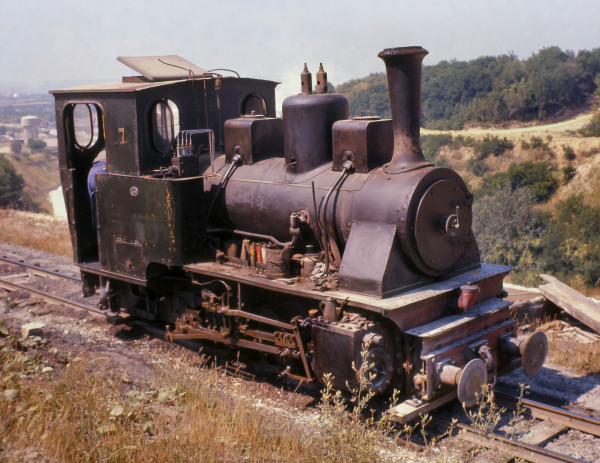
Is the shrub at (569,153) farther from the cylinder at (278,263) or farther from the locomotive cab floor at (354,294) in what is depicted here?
the cylinder at (278,263)

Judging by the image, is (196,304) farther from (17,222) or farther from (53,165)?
(53,165)

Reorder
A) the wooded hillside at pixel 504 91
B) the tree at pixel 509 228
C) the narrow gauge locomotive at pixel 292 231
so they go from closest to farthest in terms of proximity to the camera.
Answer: the narrow gauge locomotive at pixel 292 231
the tree at pixel 509 228
the wooded hillside at pixel 504 91

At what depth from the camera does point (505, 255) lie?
2577 centimetres

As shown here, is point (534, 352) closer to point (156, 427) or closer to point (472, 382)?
point (472, 382)

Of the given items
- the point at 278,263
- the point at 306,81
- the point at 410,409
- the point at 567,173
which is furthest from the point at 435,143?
the point at 410,409

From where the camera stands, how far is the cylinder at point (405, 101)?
548cm

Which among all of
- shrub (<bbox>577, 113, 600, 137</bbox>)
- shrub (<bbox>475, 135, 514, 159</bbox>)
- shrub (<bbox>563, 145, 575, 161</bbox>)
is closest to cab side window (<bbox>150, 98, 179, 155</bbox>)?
shrub (<bbox>563, 145, 575, 161</bbox>)

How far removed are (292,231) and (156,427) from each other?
232cm

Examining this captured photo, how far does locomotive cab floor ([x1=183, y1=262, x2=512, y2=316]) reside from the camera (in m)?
5.28

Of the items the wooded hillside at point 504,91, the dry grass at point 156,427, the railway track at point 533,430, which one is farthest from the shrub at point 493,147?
the dry grass at point 156,427

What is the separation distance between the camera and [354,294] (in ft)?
18.2

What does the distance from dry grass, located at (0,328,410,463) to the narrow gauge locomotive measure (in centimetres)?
66

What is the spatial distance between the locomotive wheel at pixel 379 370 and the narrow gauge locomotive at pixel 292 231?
1cm

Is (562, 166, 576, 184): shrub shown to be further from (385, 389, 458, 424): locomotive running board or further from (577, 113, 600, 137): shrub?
(385, 389, 458, 424): locomotive running board
